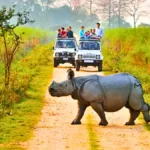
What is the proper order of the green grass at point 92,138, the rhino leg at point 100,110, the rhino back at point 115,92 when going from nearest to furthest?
the green grass at point 92,138
the rhino leg at point 100,110
the rhino back at point 115,92

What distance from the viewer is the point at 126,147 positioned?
11656mm

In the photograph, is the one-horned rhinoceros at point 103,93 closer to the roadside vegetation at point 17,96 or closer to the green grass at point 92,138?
the green grass at point 92,138

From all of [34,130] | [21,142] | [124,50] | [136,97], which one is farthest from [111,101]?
[124,50]

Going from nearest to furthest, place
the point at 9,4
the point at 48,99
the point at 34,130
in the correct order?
the point at 34,130
the point at 48,99
the point at 9,4

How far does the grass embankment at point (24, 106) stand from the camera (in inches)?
507

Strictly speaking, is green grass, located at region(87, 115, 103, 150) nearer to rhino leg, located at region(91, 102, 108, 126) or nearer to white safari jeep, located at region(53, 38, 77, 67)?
rhino leg, located at region(91, 102, 108, 126)

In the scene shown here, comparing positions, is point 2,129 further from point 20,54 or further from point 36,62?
point 20,54

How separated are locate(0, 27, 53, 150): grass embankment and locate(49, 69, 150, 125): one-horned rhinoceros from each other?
1085 millimetres

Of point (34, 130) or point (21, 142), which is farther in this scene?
point (34, 130)

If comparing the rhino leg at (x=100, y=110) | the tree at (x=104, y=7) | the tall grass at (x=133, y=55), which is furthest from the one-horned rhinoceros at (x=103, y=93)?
the tree at (x=104, y=7)

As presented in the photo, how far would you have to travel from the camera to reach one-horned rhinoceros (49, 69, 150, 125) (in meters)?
14.3

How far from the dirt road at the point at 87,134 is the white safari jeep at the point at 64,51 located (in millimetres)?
15322

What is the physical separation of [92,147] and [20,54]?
88.1 feet

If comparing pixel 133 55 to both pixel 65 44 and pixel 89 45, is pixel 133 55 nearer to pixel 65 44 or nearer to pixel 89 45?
pixel 89 45
